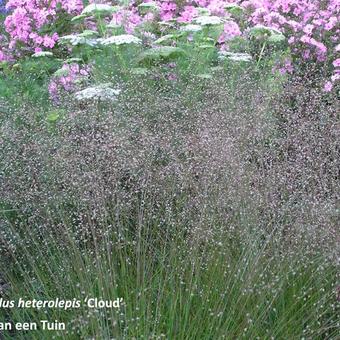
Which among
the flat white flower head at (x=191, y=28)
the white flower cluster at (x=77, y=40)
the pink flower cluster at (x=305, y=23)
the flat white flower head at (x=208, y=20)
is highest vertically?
the flat white flower head at (x=208, y=20)

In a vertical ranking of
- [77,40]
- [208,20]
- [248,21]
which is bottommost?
[248,21]

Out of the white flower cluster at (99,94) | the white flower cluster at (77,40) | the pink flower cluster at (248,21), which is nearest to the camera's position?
the white flower cluster at (99,94)

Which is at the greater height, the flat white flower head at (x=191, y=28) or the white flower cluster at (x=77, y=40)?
the flat white flower head at (x=191, y=28)

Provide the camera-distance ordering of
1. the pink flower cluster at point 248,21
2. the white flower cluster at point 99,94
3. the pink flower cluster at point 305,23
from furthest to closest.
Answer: the pink flower cluster at point 305,23, the pink flower cluster at point 248,21, the white flower cluster at point 99,94

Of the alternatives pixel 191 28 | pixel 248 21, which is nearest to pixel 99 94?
pixel 191 28

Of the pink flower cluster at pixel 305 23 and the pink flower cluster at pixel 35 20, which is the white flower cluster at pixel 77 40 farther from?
the pink flower cluster at pixel 305 23

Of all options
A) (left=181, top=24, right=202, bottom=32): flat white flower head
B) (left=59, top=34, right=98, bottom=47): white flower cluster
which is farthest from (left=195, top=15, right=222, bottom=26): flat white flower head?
(left=59, top=34, right=98, bottom=47): white flower cluster

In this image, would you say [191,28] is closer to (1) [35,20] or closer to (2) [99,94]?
(2) [99,94]

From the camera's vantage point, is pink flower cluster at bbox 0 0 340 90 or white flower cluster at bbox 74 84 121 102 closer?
white flower cluster at bbox 74 84 121 102

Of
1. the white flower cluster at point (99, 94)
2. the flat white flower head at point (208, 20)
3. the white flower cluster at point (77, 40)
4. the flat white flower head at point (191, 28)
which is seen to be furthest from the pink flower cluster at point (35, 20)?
the white flower cluster at point (99, 94)

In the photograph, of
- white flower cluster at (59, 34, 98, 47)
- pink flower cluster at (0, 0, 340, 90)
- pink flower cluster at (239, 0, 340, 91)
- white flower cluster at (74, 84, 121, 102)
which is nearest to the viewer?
white flower cluster at (74, 84, 121, 102)

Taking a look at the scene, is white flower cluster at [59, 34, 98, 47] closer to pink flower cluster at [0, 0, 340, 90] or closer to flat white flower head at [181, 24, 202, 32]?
pink flower cluster at [0, 0, 340, 90]

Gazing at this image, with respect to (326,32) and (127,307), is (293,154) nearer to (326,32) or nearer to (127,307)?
(127,307)

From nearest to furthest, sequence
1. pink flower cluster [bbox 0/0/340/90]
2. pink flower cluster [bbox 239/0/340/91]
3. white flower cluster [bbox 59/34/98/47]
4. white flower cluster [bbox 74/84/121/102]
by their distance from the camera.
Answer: white flower cluster [bbox 74/84/121/102]
white flower cluster [bbox 59/34/98/47]
pink flower cluster [bbox 0/0/340/90]
pink flower cluster [bbox 239/0/340/91]
